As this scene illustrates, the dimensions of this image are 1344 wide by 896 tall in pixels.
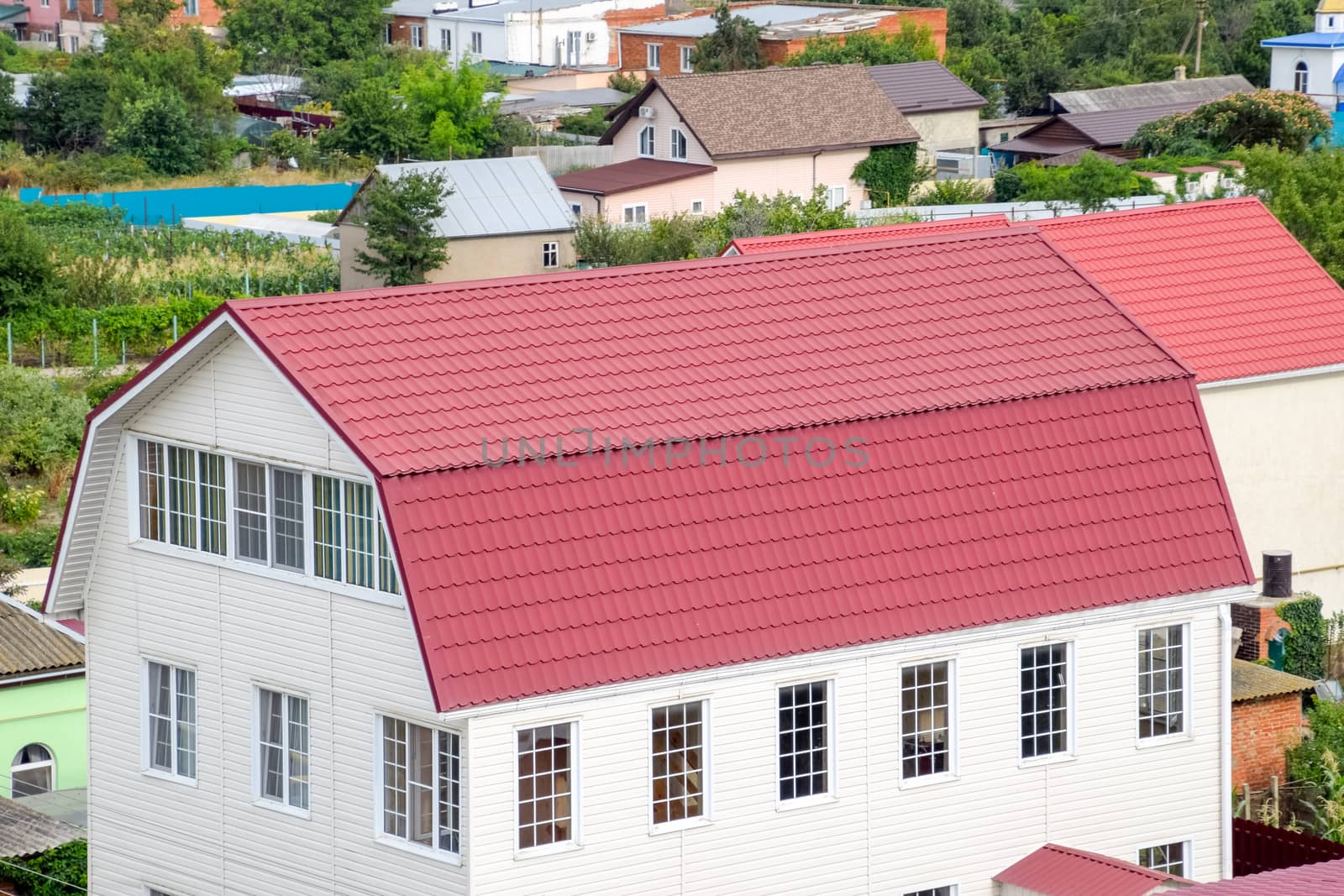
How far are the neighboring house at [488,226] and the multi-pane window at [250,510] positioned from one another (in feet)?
131

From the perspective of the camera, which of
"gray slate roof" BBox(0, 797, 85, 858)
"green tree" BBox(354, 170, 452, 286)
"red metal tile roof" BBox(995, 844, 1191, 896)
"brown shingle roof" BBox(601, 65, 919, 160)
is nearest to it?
"red metal tile roof" BBox(995, 844, 1191, 896)

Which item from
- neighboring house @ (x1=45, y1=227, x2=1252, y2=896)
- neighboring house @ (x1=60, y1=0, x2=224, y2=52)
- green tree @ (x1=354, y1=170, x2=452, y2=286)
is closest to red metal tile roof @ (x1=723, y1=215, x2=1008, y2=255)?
neighboring house @ (x1=45, y1=227, x2=1252, y2=896)

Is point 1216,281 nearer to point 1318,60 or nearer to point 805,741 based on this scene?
point 805,741

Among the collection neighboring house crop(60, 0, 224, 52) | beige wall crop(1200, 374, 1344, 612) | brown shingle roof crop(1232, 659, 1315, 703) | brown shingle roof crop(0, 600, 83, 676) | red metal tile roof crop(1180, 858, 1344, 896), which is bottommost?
brown shingle roof crop(0, 600, 83, 676)

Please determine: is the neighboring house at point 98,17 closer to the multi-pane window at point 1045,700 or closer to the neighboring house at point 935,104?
the neighboring house at point 935,104

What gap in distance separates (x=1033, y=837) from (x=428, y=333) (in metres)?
7.95

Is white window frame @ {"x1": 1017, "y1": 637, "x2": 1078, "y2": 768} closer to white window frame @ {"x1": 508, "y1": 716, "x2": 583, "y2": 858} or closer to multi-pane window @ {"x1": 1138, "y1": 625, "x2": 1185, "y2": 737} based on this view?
multi-pane window @ {"x1": 1138, "y1": 625, "x2": 1185, "y2": 737}

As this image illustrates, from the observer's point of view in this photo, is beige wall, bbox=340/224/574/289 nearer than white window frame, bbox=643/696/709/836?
No

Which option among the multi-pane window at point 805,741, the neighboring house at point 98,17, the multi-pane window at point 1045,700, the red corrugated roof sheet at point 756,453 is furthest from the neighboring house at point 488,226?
the neighboring house at point 98,17

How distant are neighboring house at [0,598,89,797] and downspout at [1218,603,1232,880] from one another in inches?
563

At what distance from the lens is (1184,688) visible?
2306 centimetres

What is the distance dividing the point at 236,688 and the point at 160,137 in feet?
228

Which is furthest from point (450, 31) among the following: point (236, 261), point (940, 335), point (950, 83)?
point (940, 335)

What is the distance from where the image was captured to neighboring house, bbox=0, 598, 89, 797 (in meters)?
28.6
